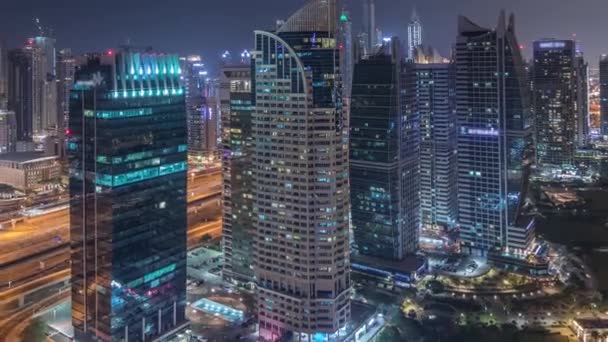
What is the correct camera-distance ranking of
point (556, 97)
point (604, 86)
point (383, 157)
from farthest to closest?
point (604, 86)
point (556, 97)
point (383, 157)

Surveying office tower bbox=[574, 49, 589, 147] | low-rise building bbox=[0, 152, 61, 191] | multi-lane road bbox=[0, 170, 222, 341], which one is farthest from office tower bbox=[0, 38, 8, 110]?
office tower bbox=[574, 49, 589, 147]

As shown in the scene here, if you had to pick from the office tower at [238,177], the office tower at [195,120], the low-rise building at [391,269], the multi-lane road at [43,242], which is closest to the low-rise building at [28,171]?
the multi-lane road at [43,242]

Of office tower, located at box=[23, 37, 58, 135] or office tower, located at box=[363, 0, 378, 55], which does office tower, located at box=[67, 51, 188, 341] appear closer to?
office tower, located at box=[363, 0, 378, 55]

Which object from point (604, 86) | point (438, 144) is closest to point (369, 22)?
point (438, 144)

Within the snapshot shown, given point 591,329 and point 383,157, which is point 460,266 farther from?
point 591,329

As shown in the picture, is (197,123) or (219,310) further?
(197,123)

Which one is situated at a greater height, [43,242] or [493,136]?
[493,136]

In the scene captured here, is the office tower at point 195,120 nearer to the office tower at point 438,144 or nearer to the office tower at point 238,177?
the office tower at point 438,144
